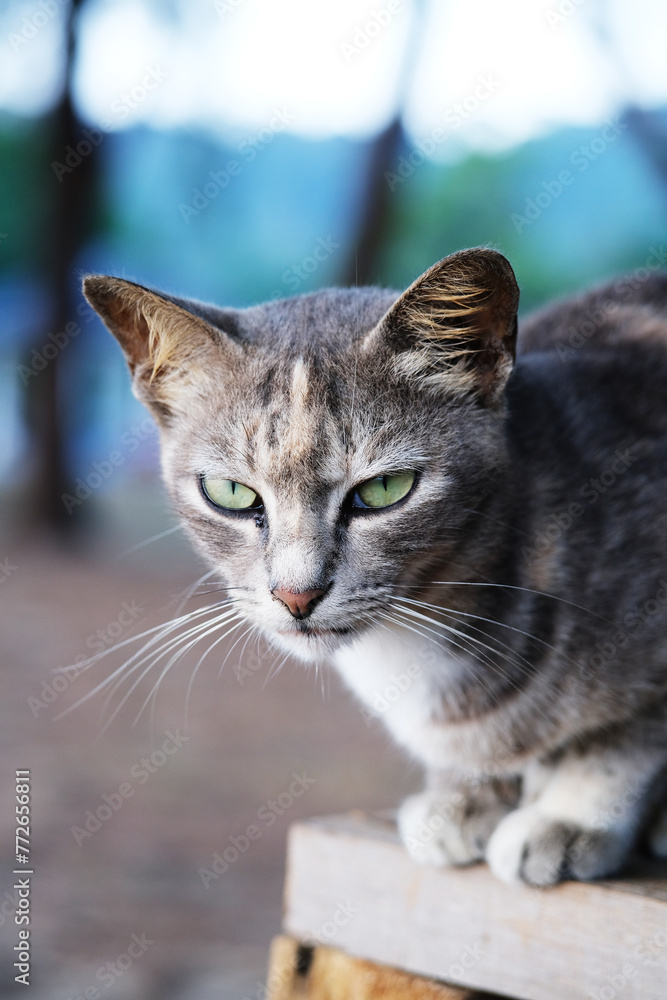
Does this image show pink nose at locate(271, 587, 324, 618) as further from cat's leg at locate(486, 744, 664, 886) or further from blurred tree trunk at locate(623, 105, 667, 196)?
blurred tree trunk at locate(623, 105, 667, 196)

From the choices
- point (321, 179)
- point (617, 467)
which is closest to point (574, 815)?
point (617, 467)

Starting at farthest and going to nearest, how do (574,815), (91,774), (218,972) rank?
(91,774), (218,972), (574,815)

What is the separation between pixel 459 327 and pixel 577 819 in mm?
816

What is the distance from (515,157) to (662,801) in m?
6.33

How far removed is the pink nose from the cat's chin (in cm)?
4

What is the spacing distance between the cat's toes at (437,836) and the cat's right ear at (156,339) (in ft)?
2.63

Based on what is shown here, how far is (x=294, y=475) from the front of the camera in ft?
4.38

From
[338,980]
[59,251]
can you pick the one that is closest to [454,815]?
[338,980]

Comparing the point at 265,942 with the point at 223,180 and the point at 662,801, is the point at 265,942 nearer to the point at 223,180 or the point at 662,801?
the point at 662,801
